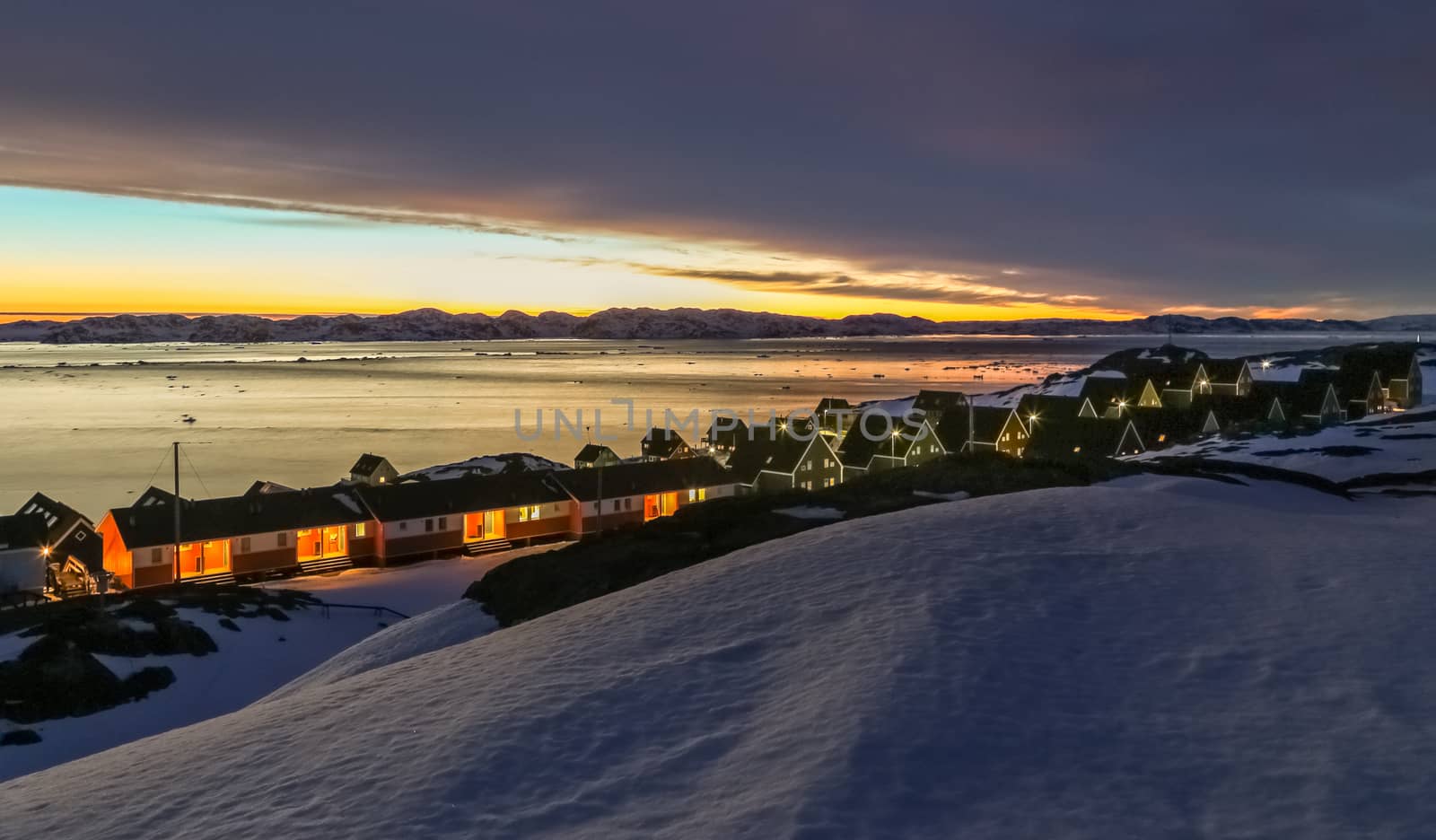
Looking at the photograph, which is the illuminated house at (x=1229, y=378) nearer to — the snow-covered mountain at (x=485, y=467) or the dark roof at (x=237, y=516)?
the snow-covered mountain at (x=485, y=467)

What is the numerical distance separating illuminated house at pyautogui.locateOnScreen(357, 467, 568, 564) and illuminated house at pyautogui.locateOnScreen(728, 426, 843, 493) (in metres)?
9.87

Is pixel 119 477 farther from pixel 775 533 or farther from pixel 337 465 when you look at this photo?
pixel 775 533

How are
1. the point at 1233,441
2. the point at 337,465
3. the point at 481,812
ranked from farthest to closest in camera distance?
1. the point at 337,465
2. the point at 1233,441
3. the point at 481,812

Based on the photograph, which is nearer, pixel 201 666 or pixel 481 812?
pixel 481 812

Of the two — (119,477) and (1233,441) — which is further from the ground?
(1233,441)

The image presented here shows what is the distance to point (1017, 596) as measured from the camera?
10812 millimetres

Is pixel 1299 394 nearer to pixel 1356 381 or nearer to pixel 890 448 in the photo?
pixel 1356 381

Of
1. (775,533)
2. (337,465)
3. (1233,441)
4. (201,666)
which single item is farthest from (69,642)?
(337,465)

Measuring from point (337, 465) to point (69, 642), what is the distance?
64.7 m

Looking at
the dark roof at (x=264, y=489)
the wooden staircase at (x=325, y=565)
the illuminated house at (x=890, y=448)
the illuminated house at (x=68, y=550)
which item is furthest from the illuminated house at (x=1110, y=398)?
the illuminated house at (x=68, y=550)

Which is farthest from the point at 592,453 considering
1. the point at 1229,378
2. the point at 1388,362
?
the point at 1388,362

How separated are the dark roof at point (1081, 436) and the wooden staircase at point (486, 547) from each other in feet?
108

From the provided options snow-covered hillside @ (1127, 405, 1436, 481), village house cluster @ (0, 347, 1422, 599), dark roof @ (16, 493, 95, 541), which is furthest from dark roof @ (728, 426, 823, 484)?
dark roof @ (16, 493, 95, 541)

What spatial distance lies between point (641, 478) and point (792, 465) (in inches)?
389
